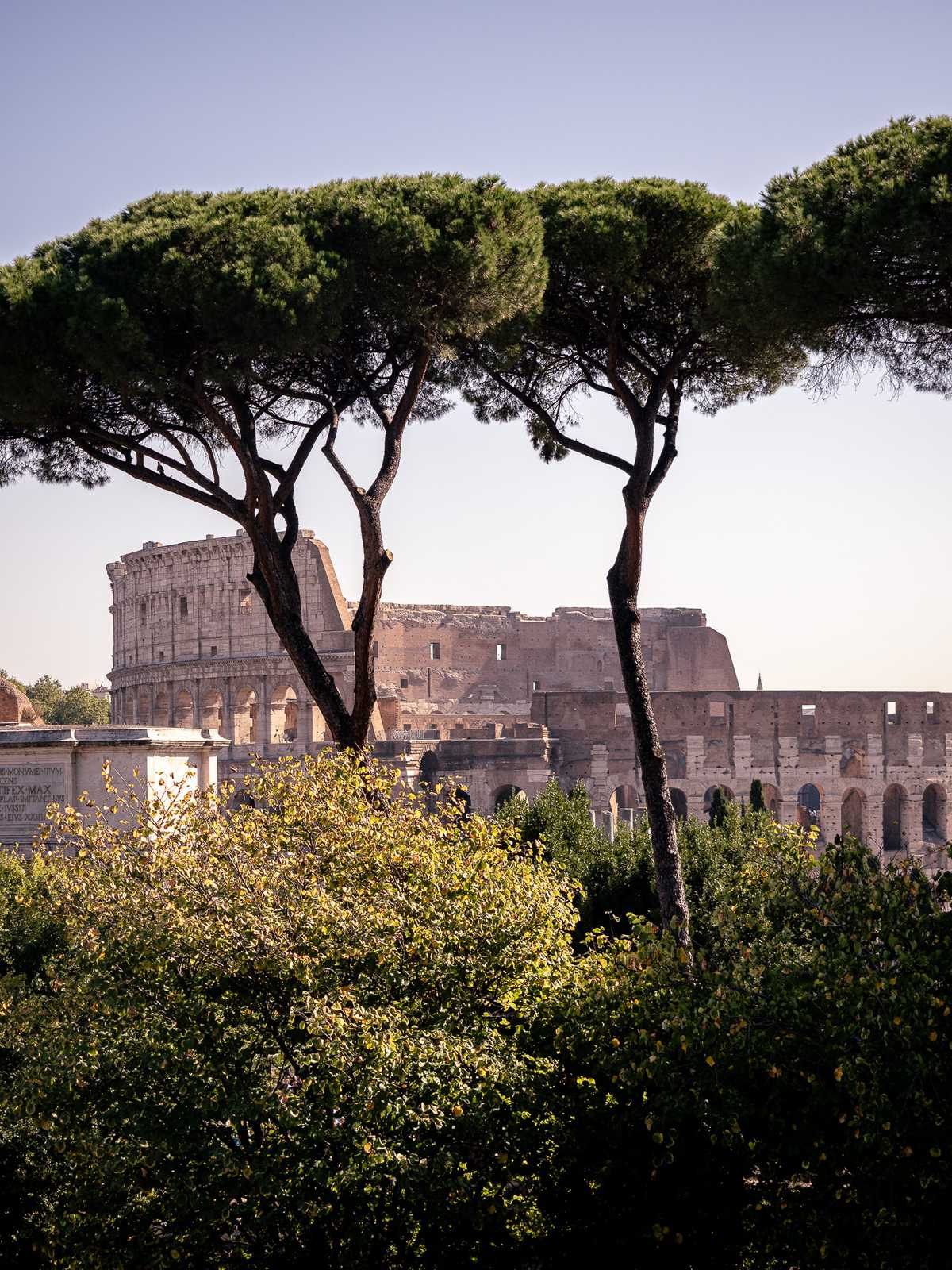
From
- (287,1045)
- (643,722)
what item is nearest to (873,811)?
(643,722)

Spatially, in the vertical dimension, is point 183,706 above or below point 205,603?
below

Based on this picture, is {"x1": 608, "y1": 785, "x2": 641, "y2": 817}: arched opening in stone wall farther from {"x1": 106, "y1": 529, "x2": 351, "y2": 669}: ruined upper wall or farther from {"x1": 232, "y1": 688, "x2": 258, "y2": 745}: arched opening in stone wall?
{"x1": 232, "y1": 688, "x2": 258, "y2": 745}: arched opening in stone wall

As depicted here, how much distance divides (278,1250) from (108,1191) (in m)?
0.73

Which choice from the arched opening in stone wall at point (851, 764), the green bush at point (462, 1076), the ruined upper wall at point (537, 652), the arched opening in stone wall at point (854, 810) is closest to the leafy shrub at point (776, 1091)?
the green bush at point (462, 1076)

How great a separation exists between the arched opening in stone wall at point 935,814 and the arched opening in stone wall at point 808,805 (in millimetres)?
2568

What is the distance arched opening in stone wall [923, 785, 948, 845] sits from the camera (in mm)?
32406

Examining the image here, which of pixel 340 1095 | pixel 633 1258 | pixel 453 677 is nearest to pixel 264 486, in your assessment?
pixel 340 1095

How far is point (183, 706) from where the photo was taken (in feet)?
141

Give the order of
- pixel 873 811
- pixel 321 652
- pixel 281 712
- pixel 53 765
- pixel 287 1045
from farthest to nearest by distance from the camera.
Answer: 1. pixel 281 712
2. pixel 321 652
3. pixel 873 811
4. pixel 53 765
5. pixel 287 1045

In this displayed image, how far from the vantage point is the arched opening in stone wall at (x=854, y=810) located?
32.4 m

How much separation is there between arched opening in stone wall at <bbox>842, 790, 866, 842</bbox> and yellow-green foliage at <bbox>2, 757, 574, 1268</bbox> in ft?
89.9

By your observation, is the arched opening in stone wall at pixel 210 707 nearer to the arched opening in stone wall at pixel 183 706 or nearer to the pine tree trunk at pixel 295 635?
the arched opening in stone wall at pixel 183 706

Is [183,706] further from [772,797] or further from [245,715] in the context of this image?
[772,797]

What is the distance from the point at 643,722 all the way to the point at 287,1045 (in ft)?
15.7
